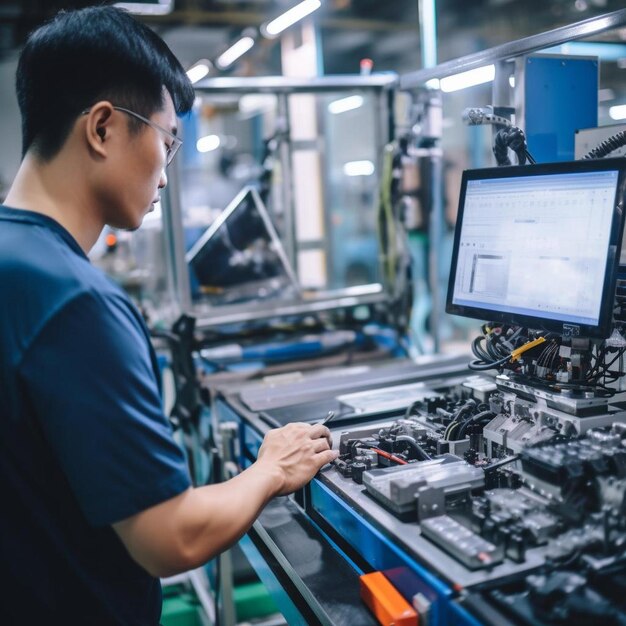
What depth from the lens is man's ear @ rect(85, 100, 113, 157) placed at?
101 cm

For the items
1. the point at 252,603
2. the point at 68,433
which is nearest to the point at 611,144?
the point at 68,433

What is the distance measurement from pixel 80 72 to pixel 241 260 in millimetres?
1613

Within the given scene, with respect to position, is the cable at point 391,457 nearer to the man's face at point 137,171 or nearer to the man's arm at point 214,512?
the man's arm at point 214,512

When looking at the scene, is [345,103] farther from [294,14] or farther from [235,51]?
[294,14]

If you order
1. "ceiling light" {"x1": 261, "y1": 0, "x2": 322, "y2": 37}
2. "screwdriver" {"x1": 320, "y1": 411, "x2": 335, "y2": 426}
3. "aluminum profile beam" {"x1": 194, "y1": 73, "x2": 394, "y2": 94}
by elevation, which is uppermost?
"ceiling light" {"x1": 261, "y1": 0, "x2": 322, "y2": 37}

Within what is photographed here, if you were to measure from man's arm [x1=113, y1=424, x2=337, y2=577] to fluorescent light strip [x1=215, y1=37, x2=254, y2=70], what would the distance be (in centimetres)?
455

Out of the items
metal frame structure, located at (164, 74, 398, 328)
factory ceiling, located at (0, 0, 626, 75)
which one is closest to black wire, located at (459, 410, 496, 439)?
metal frame structure, located at (164, 74, 398, 328)

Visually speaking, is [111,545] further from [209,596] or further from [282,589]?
[209,596]

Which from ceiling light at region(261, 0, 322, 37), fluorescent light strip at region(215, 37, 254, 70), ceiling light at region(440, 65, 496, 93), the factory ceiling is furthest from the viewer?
Result: the factory ceiling

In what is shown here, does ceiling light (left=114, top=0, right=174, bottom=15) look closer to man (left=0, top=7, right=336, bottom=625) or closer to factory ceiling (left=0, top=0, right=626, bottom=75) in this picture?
man (left=0, top=7, right=336, bottom=625)

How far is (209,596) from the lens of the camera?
2441 millimetres

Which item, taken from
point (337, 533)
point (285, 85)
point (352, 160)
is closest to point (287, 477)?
point (337, 533)

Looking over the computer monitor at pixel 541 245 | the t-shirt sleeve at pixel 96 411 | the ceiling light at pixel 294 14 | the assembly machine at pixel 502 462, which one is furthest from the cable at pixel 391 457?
the ceiling light at pixel 294 14

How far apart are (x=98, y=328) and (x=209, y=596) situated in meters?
1.86
